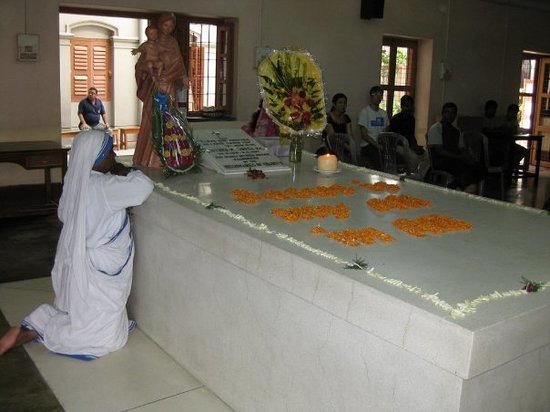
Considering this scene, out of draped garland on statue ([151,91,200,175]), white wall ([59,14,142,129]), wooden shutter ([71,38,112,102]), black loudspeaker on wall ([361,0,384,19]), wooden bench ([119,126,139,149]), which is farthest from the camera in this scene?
wooden shutter ([71,38,112,102])

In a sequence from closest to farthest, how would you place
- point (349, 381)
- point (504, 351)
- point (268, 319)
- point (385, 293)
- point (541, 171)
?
point (504, 351)
point (385, 293)
point (349, 381)
point (268, 319)
point (541, 171)

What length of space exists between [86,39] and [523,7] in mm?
8013

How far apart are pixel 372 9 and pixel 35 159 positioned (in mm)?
5381

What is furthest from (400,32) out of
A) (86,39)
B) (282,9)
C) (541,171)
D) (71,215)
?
(71,215)

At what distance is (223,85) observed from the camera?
8.64 m

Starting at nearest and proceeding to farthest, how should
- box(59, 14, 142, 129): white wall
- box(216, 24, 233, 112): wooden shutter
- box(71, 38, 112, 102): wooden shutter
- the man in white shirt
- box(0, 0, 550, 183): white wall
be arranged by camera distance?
box(0, 0, 550, 183): white wall → the man in white shirt → box(216, 24, 233, 112): wooden shutter → box(59, 14, 142, 129): white wall → box(71, 38, 112, 102): wooden shutter

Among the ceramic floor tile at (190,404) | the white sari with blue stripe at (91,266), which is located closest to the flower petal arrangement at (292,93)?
the white sari with blue stripe at (91,266)

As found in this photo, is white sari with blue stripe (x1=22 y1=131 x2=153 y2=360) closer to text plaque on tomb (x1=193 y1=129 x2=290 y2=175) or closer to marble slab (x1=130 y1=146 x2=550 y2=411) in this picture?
marble slab (x1=130 y1=146 x2=550 y2=411)

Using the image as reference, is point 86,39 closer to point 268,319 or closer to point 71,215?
point 71,215

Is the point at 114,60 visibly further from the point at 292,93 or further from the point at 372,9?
the point at 292,93

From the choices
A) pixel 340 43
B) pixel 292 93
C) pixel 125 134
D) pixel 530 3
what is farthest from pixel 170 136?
pixel 530 3

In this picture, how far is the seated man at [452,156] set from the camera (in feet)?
22.8

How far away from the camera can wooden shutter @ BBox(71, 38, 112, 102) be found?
11.7 meters

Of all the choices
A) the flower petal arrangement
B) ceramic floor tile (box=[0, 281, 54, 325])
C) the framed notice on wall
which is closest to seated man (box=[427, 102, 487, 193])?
the flower petal arrangement
